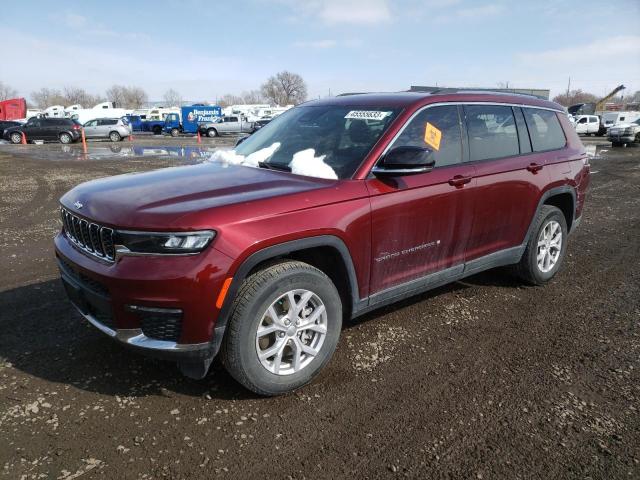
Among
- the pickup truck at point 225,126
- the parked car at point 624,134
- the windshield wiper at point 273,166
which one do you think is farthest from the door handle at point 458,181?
the pickup truck at point 225,126

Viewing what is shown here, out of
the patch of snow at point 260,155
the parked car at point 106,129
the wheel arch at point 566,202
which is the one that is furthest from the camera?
the parked car at point 106,129

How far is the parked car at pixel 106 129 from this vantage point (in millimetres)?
31594

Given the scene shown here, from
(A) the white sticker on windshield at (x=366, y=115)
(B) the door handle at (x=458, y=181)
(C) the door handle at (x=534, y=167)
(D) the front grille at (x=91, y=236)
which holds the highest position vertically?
(A) the white sticker on windshield at (x=366, y=115)

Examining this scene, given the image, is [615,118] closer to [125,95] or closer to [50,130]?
[50,130]

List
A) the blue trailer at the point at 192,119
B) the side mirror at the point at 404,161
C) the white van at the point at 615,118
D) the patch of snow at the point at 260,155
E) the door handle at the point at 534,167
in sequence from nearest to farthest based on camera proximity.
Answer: the side mirror at the point at 404,161
the patch of snow at the point at 260,155
the door handle at the point at 534,167
the white van at the point at 615,118
the blue trailer at the point at 192,119

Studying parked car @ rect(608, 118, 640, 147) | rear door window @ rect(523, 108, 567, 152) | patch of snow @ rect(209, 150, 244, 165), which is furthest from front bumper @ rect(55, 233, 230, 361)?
parked car @ rect(608, 118, 640, 147)

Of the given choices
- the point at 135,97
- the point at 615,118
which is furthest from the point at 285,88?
the point at 615,118

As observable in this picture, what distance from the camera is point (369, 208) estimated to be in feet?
10.1

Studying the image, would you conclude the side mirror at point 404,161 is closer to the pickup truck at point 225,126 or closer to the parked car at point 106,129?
the parked car at point 106,129

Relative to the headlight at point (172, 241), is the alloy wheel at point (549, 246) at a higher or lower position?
lower

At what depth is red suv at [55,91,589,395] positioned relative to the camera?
250 centimetres

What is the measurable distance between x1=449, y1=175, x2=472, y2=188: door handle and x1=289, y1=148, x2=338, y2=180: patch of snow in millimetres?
997

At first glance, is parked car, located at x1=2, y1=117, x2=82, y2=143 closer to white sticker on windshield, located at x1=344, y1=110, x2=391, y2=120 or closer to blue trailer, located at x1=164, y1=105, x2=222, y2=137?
blue trailer, located at x1=164, y1=105, x2=222, y2=137

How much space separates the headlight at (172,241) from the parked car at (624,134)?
1167 inches
